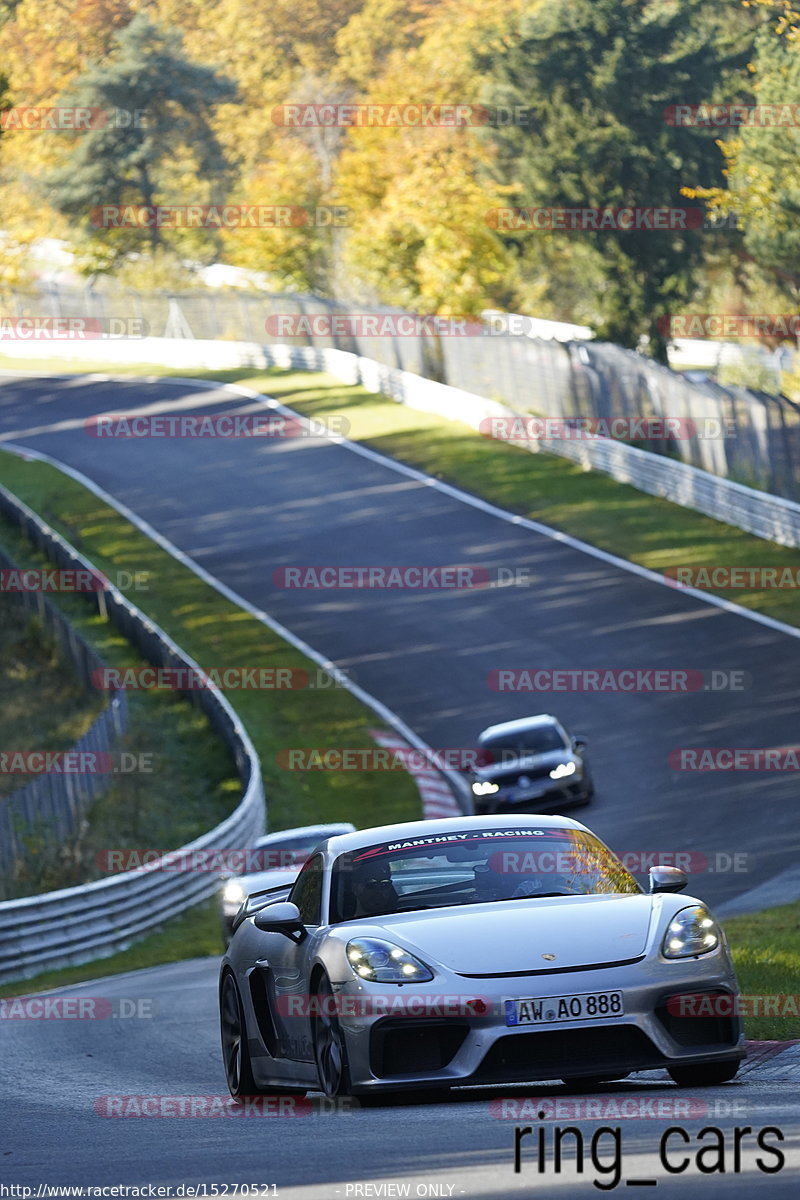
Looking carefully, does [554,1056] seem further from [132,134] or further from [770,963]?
[132,134]

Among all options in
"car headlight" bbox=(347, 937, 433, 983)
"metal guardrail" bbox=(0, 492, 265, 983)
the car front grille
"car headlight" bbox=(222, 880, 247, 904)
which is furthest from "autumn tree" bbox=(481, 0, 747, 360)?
the car front grille

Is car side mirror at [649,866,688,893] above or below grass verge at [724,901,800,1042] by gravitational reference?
above

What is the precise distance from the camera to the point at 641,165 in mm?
60844

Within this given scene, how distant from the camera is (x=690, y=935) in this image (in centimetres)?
770

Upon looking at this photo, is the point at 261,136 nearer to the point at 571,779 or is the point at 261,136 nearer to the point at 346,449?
the point at 346,449

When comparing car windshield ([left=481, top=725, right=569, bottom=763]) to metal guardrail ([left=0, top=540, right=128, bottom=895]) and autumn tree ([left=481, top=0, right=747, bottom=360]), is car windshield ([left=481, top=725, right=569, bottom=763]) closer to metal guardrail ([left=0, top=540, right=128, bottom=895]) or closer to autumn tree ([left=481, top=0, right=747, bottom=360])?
metal guardrail ([left=0, top=540, right=128, bottom=895])

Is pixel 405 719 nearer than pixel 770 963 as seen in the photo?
No

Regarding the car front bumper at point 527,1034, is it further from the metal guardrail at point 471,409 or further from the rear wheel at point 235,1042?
the metal guardrail at point 471,409

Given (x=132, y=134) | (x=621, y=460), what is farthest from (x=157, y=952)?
(x=132, y=134)

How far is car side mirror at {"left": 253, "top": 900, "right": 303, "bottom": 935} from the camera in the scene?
820 centimetres

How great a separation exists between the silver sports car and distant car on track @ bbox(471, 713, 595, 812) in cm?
1608

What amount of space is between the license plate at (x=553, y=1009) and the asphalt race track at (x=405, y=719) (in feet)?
1.09

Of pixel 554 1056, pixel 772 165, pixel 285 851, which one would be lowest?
pixel 285 851

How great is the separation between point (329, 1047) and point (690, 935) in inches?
63.4
